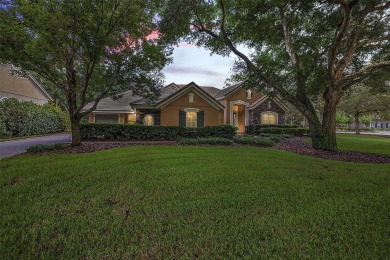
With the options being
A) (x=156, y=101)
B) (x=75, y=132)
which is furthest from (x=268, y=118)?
(x=75, y=132)

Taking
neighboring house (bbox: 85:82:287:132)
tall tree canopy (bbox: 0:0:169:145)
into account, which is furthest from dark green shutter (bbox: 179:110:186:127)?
tall tree canopy (bbox: 0:0:169:145)

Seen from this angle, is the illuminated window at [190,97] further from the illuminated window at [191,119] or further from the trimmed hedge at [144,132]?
the trimmed hedge at [144,132]

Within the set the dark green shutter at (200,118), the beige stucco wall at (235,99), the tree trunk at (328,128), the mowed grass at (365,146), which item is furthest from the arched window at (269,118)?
the tree trunk at (328,128)

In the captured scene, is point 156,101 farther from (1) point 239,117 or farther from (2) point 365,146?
(2) point 365,146

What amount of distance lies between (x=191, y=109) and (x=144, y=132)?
594 centimetres

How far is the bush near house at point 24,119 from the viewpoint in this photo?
1512cm

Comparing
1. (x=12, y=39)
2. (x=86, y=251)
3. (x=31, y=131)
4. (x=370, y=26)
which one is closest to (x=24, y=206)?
(x=86, y=251)

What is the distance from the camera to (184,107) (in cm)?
1873

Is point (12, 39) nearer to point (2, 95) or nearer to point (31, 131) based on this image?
point (31, 131)

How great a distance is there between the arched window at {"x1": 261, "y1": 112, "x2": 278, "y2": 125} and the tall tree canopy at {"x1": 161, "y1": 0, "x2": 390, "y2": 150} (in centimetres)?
1371

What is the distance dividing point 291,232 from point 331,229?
597 millimetres

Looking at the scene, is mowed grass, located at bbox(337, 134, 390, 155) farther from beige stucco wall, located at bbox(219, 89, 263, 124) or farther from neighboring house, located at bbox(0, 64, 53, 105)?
neighboring house, located at bbox(0, 64, 53, 105)

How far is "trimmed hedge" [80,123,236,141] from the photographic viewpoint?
46.0 ft

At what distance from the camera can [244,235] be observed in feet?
8.36
